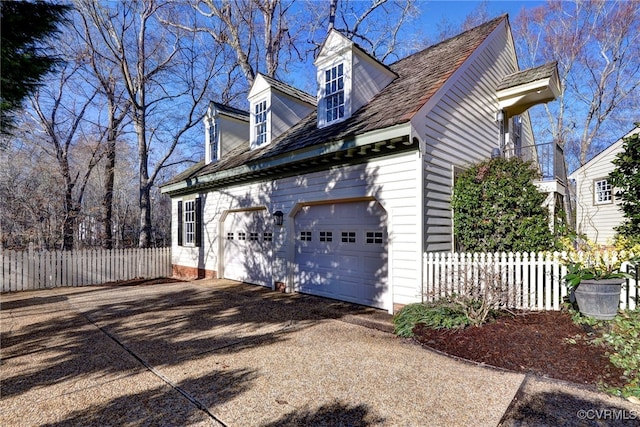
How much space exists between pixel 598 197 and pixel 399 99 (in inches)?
661

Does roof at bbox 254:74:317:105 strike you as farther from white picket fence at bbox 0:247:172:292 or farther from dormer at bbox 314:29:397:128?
white picket fence at bbox 0:247:172:292

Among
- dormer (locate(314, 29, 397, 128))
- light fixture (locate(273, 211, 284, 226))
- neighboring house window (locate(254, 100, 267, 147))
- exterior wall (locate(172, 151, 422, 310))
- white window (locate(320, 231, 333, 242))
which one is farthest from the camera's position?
neighboring house window (locate(254, 100, 267, 147))

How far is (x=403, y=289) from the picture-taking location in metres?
5.93

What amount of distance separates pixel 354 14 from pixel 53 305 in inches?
680

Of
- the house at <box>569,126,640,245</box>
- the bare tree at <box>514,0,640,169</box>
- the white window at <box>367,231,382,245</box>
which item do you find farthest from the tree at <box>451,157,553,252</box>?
the bare tree at <box>514,0,640,169</box>

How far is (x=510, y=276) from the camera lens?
5379mm

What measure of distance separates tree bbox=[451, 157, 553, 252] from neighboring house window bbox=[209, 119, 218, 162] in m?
8.80

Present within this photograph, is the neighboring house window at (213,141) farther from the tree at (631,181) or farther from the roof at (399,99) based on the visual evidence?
the tree at (631,181)

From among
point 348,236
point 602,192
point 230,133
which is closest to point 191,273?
point 230,133

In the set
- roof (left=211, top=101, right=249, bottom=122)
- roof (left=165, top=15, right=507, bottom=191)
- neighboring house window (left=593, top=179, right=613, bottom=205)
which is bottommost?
neighboring house window (left=593, top=179, right=613, bottom=205)

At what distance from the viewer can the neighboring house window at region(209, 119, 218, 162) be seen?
11.8 metres

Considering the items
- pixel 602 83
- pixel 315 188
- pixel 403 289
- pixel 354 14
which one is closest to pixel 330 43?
pixel 315 188

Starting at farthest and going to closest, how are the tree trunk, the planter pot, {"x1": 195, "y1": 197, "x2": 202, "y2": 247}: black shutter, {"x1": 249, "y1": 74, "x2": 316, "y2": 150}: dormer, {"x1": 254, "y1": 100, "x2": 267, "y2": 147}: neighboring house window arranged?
the tree trunk, {"x1": 195, "y1": 197, "x2": 202, "y2": 247}: black shutter, {"x1": 254, "y1": 100, "x2": 267, "y2": 147}: neighboring house window, {"x1": 249, "y1": 74, "x2": 316, "y2": 150}: dormer, the planter pot

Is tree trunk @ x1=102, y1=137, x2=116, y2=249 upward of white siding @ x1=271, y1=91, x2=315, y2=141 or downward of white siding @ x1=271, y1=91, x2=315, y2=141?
downward
